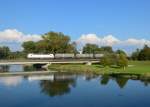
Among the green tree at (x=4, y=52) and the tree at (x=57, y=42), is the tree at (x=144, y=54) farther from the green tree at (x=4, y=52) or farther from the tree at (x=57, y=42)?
the green tree at (x=4, y=52)

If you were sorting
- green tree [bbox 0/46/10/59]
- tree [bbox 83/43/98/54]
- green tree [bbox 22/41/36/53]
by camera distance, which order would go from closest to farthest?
green tree [bbox 22/41/36/53]
green tree [bbox 0/46/10/59]
tree [bbox 83/43/98/54]

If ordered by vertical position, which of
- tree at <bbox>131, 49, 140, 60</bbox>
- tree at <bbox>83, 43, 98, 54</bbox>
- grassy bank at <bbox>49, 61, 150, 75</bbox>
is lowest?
grassy bank at <bbox>49, 61, 150, 75</bbox>

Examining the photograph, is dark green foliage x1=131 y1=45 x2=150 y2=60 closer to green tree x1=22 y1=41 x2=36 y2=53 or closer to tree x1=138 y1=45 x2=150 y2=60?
tree x1=138 y1=45 x2=150 y2=60

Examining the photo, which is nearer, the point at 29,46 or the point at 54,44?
the point at 54,44

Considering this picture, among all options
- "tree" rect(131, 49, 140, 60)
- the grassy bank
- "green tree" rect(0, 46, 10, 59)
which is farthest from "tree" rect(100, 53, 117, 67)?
"green tree" rect(0, 46, 10, 59)

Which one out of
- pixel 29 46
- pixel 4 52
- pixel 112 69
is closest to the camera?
pixel 112 69

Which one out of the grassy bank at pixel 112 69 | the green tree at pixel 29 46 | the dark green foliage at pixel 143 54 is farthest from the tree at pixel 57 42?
the dark green foliage at pixel 143 54

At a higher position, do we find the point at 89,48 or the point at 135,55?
the point at 89,48

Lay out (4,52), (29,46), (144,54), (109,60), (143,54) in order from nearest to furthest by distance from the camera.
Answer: (109,60)
(144,54)
(143,54)
(29,46)
(4,52)

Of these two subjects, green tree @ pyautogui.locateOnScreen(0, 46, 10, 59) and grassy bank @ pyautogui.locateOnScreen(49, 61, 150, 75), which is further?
green tree @ pyautogui.locateOnScreen(0, 46, 10, 59)

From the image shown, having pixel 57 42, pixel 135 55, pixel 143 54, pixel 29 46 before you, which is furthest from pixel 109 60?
pixel 29 46

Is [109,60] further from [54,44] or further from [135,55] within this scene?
[135,55]

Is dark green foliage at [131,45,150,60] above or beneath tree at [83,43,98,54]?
beneath

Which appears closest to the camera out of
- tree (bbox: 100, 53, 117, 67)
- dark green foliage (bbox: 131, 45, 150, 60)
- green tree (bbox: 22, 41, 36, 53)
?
tree (bbox: 100, 53, 117, 67)
